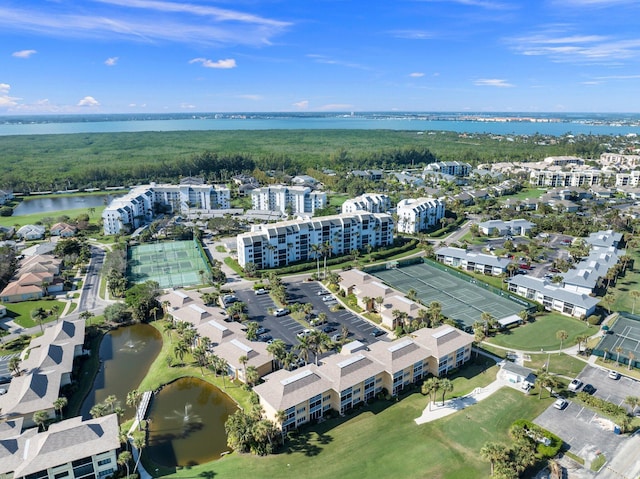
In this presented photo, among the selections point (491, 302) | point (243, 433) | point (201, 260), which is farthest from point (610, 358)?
point (201, 260)

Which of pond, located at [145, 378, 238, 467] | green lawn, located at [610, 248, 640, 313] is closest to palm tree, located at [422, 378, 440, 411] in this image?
pond, located at [145, 378, 238, 467]

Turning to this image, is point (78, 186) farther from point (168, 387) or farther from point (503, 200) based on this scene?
point (503, 200)

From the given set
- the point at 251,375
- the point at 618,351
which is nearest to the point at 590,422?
the point at 618,351

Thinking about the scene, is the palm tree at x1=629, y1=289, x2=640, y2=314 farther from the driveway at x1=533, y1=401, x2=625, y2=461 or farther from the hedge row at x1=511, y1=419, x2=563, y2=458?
the hedge row at x1=511, y1=419, x2=563, y2=458

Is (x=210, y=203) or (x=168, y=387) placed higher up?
(x=210, y=203)

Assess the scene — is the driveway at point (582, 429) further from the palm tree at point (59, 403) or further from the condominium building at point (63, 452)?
the palm tree at point (59, 403)

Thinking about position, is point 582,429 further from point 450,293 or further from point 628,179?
point 628,179
